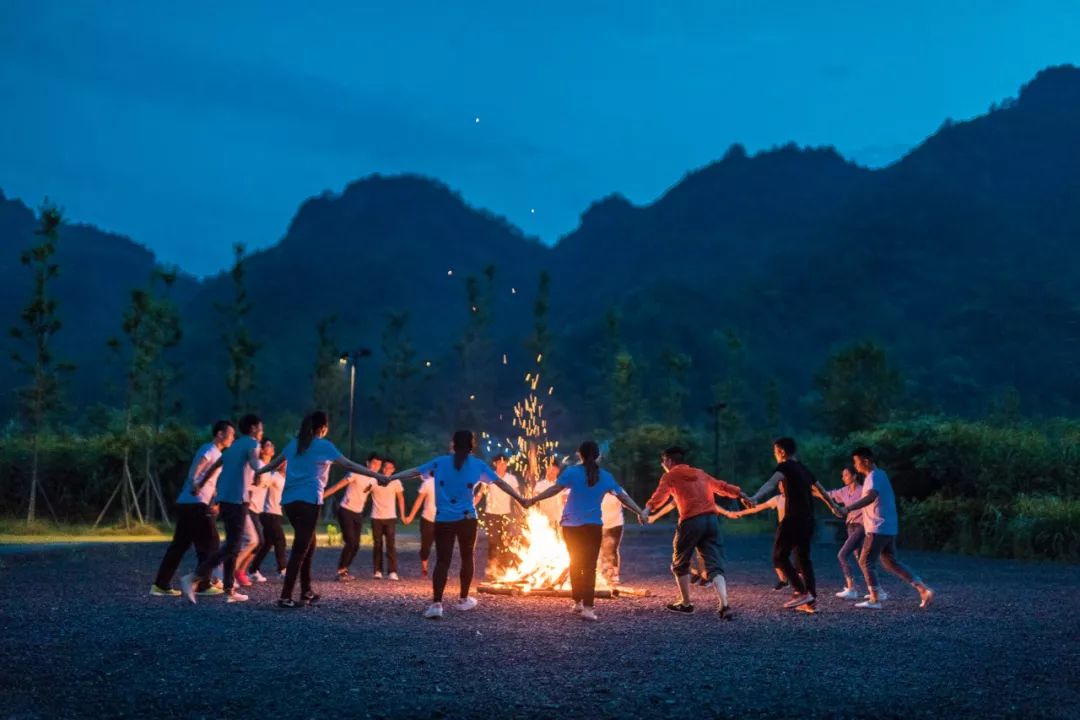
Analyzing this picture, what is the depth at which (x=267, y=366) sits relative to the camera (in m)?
98.5

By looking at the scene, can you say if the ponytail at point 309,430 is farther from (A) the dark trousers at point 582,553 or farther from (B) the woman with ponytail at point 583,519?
(A) the dark trousers at point 582,553

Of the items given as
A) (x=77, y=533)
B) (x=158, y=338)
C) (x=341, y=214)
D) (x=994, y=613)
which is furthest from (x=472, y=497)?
(x=341, y=214)

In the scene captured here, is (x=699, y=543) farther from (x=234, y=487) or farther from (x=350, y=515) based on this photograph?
(x=350, y=515)

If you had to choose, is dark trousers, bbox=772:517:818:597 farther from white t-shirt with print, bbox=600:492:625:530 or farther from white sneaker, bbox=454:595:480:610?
white sneaker, bbox=454:595:480:610

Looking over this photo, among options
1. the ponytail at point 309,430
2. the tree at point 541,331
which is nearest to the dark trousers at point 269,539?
the ponytail at point 309,430

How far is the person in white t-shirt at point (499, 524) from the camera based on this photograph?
555 inches

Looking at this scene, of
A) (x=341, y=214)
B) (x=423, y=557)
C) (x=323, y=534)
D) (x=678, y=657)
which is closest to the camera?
(x=678, y=657)

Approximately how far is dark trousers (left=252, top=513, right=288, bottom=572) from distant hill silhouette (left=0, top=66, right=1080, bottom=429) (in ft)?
→ 203

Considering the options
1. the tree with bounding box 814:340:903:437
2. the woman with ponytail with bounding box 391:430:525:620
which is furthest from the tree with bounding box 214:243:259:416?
the woman with ponytail with bounding box 391:430:525:620

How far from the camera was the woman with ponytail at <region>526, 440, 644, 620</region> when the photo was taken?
10.3m

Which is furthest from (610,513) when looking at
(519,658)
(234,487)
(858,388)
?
(858,388)

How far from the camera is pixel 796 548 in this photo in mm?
11219

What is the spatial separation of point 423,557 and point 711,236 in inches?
4812

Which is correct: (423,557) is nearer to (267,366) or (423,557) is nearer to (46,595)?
(46,595)
